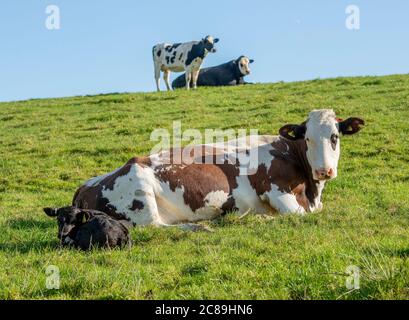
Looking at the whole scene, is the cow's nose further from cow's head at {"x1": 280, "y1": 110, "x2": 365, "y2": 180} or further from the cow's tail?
the cow's tail

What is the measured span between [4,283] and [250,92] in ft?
77.6

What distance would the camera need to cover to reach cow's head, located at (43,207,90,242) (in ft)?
28.8

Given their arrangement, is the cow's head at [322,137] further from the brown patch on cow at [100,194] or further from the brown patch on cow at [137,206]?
the brown patch on cow at [137,206]

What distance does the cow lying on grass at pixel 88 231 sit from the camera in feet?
28.2

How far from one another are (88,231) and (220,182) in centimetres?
311

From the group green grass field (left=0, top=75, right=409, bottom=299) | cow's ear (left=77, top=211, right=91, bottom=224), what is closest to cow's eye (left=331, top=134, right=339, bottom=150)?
green grass field (left=0, top=75, right=409, bottom=299)

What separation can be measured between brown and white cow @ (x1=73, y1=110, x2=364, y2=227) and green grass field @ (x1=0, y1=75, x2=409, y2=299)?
578 millimetres

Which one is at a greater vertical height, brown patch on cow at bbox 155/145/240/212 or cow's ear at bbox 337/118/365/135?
cow's ear at bbox 337/118/365/135

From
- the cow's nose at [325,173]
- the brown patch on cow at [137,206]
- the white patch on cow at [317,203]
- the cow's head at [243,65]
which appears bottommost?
the white patch on cow at [317,203]

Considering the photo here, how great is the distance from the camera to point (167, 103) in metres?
27.6

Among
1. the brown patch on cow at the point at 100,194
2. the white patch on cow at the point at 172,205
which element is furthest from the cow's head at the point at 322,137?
the brown patch on cow at the point at 100,194

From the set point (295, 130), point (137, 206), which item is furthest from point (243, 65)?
point (137, 206)

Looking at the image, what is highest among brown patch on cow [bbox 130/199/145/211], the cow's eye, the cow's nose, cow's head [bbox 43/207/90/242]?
the cow's eye

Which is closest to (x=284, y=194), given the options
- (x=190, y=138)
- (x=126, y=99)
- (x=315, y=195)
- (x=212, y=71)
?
(x=315, y=195)
